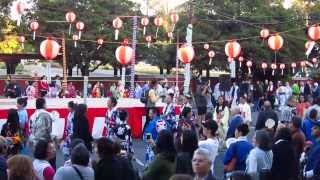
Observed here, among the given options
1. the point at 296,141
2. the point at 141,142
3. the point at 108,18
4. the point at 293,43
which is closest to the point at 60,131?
the point at 141,142

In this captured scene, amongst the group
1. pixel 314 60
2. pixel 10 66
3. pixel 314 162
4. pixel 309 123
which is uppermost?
pixel 314 60

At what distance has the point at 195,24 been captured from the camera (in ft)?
117

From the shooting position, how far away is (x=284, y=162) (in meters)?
6.76

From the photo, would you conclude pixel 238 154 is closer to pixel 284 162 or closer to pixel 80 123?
pixel 284 162

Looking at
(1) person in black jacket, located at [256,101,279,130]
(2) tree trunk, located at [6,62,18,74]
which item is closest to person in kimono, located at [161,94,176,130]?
(1) person in black jacket, located at [256,101,279,130]

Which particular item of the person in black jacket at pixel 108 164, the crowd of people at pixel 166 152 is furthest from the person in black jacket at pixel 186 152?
the person in black jacket at pixel 108 164

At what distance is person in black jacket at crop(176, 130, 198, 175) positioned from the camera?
5.78m

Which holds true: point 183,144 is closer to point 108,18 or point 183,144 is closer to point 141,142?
point 141,142

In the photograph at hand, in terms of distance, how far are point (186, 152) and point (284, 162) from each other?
141 cm

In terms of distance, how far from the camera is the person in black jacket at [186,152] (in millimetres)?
5781

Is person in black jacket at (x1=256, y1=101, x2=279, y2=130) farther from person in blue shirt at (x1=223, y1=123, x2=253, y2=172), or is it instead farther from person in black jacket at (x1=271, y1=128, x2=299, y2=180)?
person in blue shirt at (x1=223, y1=123, x2=253, y2=172)

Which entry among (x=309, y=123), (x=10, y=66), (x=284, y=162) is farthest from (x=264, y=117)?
(x=10, y=66)

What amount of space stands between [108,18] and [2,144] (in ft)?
94.8

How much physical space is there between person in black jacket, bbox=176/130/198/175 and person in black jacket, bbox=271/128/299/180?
1.12 m
